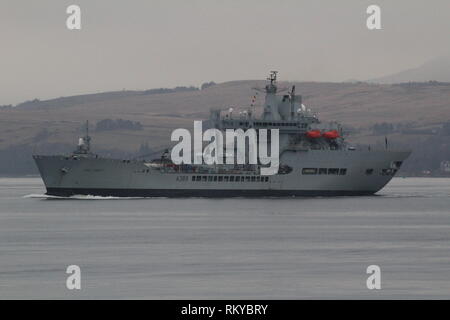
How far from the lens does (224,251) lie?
52781 mm

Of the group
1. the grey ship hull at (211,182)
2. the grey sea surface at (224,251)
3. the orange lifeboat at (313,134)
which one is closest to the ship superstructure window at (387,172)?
the grey ship hull at (211,182)

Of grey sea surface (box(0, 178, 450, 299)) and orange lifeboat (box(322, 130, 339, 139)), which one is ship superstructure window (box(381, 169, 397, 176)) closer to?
orange lifeboat (box(322, 130, 339, 139))

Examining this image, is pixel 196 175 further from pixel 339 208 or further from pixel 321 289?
pixel 321 289

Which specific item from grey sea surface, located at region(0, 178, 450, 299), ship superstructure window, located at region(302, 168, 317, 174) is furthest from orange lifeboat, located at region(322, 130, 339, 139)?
grey sea surface, located at region(0, 178, 450, 299)

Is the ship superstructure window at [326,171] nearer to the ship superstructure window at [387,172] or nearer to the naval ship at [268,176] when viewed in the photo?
the naval ship at [268,176]

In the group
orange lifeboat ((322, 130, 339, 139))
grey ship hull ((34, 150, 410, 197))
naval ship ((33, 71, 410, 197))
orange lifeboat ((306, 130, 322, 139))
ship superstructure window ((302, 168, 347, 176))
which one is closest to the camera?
grey ship hull ((34, 150, 410, 197))

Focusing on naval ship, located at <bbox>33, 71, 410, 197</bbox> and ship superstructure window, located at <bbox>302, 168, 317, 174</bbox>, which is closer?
naval ship, located at <bbox>33, 71, 410, 197</bbox>

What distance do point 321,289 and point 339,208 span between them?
47950 mm

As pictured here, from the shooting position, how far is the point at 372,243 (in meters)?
57.2

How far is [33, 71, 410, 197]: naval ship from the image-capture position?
95562 mm

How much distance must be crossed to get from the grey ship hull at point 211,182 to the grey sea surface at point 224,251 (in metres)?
5.95

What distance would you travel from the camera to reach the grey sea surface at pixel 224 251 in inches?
1583

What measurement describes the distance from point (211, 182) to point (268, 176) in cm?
481

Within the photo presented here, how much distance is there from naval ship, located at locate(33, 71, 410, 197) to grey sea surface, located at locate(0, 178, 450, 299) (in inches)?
261
